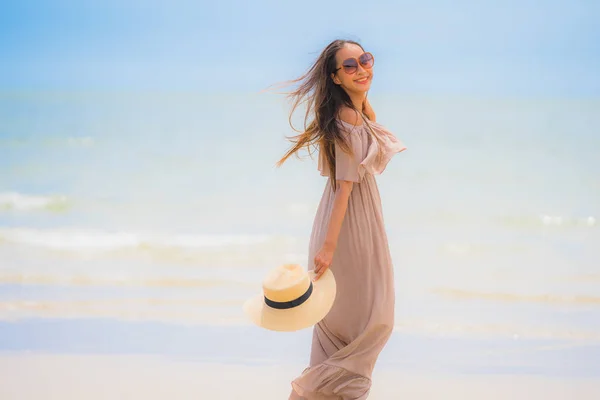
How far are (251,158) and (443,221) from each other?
255 cm

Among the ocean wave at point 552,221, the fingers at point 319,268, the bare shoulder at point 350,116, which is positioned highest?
the bare shoulder at point 350,116

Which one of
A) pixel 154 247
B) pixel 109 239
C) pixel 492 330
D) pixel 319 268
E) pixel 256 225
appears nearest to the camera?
pixel 319 268

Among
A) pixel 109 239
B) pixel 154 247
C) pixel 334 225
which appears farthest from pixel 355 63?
pixel 109 239

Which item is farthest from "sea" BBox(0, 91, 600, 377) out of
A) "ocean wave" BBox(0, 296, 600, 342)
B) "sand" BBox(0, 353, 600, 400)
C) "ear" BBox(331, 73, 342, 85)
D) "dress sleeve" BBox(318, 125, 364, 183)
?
"dress sleeve" BBox(318, 125, 364, 183)

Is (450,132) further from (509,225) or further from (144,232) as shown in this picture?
(144,232)

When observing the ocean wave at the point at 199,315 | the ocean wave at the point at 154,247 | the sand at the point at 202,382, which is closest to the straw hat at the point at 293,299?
the sand at the point at 202,382

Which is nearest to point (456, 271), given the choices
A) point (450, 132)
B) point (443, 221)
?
point (443, 221)

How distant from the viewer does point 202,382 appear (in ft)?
13.2

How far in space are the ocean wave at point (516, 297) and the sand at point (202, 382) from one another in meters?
1.24

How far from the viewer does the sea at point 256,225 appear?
184 inches

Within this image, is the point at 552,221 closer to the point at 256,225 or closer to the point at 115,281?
the point at 256,225

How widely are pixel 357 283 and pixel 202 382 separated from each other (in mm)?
1143

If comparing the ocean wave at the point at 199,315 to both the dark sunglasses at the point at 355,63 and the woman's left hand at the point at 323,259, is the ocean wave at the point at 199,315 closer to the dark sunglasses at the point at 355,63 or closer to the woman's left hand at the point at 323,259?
the woman's left hand at the point at 323,259

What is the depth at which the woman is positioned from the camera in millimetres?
3129
